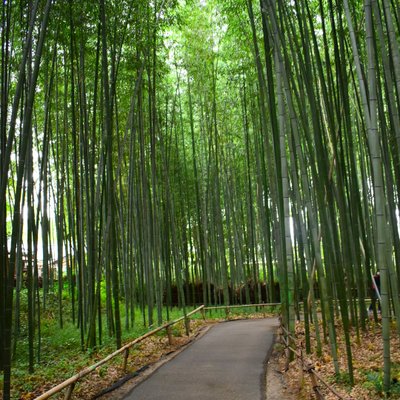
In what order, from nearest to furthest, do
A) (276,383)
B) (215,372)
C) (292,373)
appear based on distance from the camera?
1. (276,383)
2. (292,373)
3. (215,372)

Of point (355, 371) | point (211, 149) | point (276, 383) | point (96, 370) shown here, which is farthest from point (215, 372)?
point (211, 149)

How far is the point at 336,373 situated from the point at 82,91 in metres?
4.21

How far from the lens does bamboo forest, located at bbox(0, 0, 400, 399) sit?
11.2ft

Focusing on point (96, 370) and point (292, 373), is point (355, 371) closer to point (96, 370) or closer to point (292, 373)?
point (292, 373)

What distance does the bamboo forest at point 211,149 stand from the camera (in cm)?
341

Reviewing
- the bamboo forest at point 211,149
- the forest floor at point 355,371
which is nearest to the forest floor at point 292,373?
the forest floor at point 355,371

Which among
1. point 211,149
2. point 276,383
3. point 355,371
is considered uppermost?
point 211,149

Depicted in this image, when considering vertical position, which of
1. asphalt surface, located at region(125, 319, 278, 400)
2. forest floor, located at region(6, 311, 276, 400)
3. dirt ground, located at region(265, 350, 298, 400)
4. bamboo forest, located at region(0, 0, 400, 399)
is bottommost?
dirt ground, located at region(265, 350, 298, 400)

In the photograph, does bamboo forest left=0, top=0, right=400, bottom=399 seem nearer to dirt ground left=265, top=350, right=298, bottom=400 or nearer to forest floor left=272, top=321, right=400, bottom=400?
forest floor left=272, top=321, right=400, bottom=400

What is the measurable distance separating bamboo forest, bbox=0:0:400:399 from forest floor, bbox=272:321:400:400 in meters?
0.10

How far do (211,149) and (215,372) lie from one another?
6.27 metres

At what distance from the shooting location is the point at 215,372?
14.2 ft

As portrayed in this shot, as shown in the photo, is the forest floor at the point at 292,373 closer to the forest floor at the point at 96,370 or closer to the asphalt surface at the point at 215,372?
the forest floor at the point at 96,370

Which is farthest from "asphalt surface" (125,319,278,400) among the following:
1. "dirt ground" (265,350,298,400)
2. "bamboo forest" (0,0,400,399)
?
"bamboo forest" (0,0,400,399)
